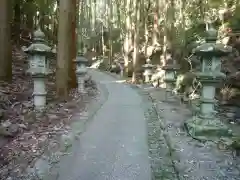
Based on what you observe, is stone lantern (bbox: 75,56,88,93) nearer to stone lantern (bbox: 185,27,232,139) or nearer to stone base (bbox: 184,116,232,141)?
stone lantern (bbox: 185,27,232,139)

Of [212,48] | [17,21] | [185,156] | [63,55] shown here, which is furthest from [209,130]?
[17,21]

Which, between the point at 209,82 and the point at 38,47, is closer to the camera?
the point at 209,82

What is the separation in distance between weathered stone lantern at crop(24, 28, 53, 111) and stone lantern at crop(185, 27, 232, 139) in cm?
385

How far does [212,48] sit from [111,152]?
296 cm

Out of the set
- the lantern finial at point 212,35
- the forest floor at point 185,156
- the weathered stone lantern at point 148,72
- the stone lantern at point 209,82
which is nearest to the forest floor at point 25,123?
the forest floor at point 185,156

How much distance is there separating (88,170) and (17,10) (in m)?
16.8

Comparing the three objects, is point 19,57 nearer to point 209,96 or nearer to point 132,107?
point 132,107

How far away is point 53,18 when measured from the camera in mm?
24219

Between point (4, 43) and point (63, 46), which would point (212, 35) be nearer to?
point (63, 46)

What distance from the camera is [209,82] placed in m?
6.43

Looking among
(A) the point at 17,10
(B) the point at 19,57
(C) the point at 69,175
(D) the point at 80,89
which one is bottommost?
(C) the point at 69,175

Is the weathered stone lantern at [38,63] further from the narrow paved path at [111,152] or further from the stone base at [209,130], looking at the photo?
the stone base at [209,130]

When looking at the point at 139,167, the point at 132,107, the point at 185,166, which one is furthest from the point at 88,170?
the point at 132,107

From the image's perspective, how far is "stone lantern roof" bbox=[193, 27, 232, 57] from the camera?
6180 millimetres
